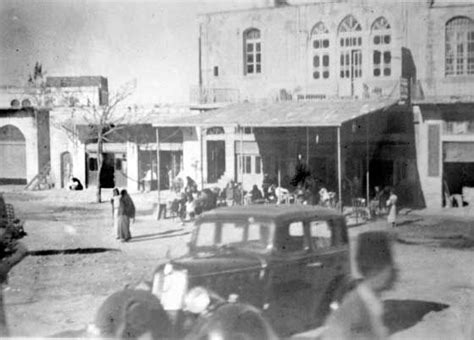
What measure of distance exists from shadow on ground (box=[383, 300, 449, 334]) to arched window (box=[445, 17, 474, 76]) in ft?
13.9

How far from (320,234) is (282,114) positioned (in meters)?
3.12

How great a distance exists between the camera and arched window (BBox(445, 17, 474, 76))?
331 inches

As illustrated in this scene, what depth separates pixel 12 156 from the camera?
854 cm

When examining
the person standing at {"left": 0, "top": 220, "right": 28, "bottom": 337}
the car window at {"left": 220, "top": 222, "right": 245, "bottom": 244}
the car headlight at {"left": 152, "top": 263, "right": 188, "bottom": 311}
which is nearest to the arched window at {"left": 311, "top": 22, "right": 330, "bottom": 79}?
the car window at {"left": 220, "top": 222, "right": 245, "bottom": 244}

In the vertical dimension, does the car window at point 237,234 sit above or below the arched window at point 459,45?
below

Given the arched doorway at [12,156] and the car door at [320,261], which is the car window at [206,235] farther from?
the arched doorway at [12,156]

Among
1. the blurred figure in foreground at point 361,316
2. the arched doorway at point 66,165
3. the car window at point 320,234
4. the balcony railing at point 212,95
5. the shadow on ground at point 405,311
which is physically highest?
the balcony railing at point 212,95

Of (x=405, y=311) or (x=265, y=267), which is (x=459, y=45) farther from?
(x=265, y=267)

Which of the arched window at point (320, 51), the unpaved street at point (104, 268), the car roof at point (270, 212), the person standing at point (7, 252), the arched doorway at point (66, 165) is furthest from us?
the arched window at point (320, 51)

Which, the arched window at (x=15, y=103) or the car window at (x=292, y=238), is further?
the arched window at (x=15, y=103)

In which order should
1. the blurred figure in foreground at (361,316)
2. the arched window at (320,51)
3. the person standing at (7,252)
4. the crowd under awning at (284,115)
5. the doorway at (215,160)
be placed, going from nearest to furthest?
the blurred figure in foreground at (361,316)
the person standing at (7,252)
the doorway at (215,160)
the crowd under awning at (284,115)
the arched window at (320,51)

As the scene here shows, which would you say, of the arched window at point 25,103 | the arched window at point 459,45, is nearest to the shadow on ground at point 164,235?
the arched window at point 25,103

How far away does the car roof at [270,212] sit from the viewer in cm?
456

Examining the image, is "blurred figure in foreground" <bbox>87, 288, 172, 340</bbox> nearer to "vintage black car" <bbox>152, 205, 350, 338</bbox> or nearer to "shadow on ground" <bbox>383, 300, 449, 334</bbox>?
"vintage black car" <bbox>152, 205, 350, 338</bbox>
